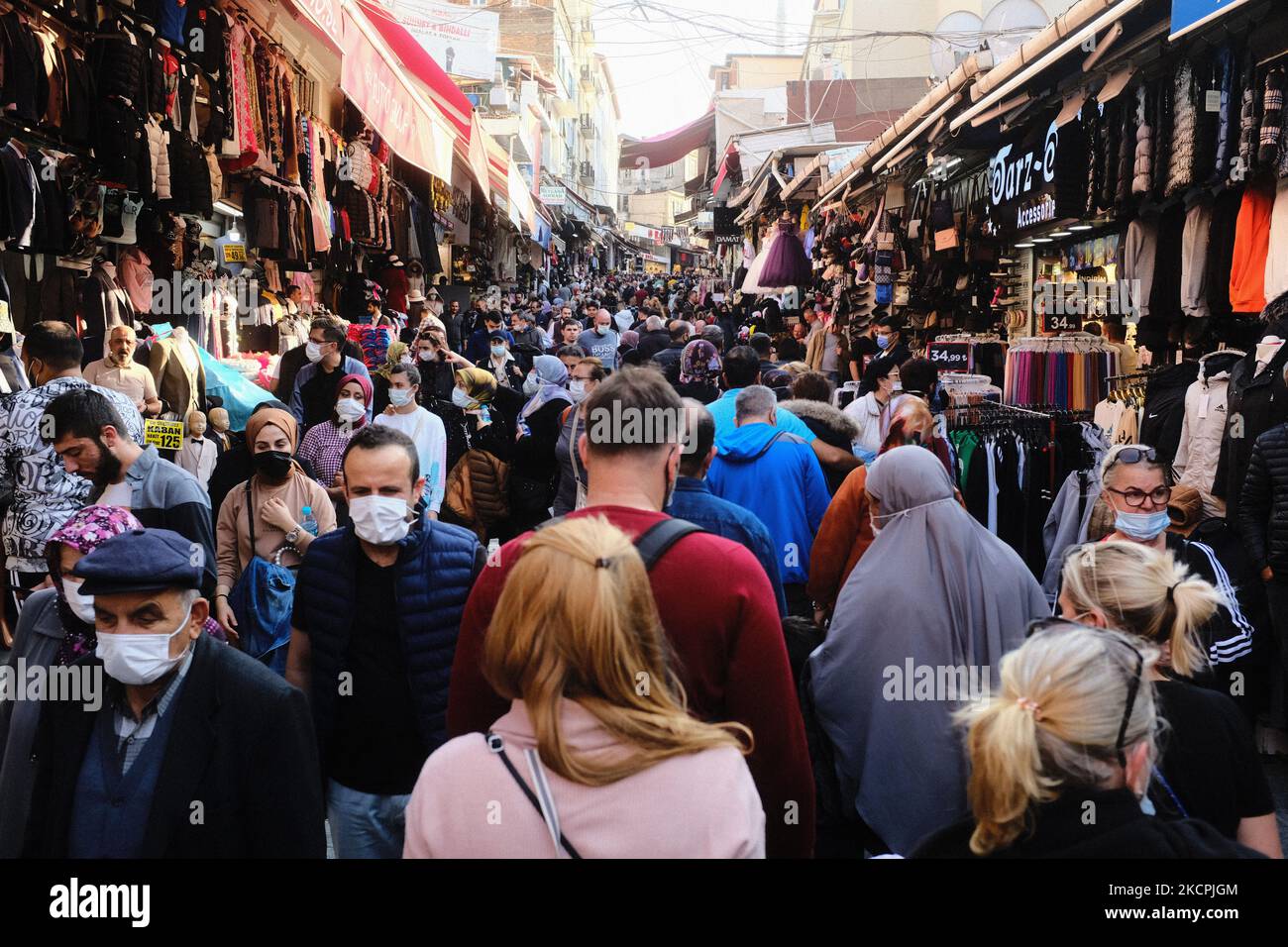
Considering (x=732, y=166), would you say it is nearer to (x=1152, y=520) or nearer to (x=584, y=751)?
(x=1152, y=520)

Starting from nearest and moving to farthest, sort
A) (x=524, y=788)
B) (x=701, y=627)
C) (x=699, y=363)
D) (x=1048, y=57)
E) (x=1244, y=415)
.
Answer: (x=524, y=788), (x=701, y=627), (x=1244, y=415), (x=1048, y=57), (x=699, y=363)

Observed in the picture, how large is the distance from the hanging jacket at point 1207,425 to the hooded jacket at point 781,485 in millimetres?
2289

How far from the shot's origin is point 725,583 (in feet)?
7.95

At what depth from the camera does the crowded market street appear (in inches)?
76.7

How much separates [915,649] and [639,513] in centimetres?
137

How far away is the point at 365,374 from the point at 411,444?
3.99 meters

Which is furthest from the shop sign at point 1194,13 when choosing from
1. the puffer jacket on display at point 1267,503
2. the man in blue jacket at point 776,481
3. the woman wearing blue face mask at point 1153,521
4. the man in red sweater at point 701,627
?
the man in red sweater at point 701,627

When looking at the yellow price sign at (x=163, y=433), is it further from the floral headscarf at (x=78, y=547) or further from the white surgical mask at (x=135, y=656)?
the white surgical mask at (x=135, y=656)

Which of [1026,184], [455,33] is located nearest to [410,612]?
[1026,184]

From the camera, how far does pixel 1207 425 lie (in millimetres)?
6160

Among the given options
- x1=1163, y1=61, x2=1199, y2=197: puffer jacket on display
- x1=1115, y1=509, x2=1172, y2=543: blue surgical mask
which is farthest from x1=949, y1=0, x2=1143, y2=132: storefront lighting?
x1=1115, y1=509, x2=1172, y2=543: blue surgical mask

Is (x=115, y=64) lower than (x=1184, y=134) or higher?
higher

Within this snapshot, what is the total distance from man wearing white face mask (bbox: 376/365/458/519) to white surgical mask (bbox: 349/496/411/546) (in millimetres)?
2986
